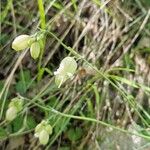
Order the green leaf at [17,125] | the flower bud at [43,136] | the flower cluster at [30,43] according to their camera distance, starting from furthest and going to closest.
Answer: the green leaf at [17,125] → the flower bud at [43,136] → the flower cluster at [30,43]

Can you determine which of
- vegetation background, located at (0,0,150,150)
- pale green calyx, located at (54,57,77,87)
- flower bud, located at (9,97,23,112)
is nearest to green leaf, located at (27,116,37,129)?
vegetation background, located at (0,0,150,150)

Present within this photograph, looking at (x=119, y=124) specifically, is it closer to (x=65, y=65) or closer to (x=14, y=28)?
(x=14, y=28)

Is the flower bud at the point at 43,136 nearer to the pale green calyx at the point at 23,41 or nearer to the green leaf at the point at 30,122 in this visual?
the pale green calyx at the point at 23,41

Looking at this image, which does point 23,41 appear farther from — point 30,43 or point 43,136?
point 43,136

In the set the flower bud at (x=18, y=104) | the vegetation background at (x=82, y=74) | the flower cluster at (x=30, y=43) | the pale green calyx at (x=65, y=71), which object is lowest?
the vegetation background at (x=82, y=74)

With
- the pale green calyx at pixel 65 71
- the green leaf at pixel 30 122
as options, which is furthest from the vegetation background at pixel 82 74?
the pale green calyx at pixel 65 71

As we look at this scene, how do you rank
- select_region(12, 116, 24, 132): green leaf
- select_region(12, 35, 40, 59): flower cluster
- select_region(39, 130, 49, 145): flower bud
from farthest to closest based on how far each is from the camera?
select_region(12, 116, 24, 132): green leaf
select_region(39, 130, 49, 145): flower bud
select_region(12, 35, 40, 59): flower cluster

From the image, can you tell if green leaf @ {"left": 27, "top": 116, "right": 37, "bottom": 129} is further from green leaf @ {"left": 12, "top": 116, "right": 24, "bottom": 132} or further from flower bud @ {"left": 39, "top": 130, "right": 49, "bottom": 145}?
flower bud @ {"left": 39, "top": 130, "right": 49, "bottom": 145}

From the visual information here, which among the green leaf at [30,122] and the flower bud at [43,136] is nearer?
the flower bud at [43,136]
